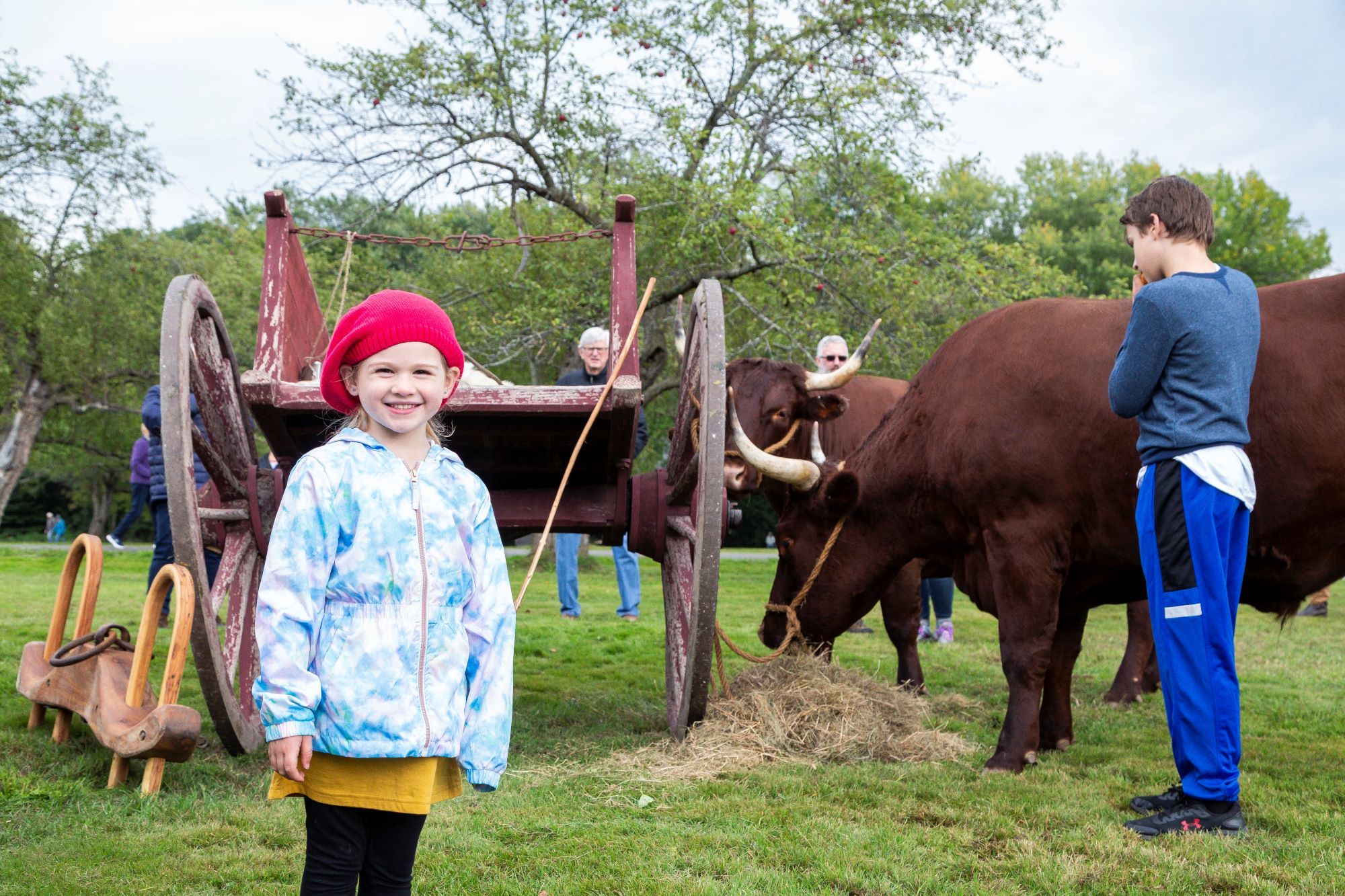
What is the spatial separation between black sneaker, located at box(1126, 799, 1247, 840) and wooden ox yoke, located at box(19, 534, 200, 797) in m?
2.75

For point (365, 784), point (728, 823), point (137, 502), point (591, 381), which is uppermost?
point (591, 381)

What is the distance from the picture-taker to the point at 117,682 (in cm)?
365

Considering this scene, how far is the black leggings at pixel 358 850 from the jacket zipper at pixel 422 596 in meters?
0.19

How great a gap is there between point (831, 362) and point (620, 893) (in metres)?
5.05

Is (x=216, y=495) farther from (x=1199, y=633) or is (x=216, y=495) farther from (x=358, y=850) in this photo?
(x=1199, y=633)

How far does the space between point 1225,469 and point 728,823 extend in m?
1.67

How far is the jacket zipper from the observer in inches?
71.0

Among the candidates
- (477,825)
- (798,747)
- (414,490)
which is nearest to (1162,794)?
(798,747)

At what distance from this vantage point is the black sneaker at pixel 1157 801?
3070 millimetres

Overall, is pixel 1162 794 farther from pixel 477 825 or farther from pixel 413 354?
pixel 413 354

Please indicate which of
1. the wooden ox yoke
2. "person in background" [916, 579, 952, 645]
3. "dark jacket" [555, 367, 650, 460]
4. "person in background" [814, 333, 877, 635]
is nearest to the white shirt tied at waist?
the wooden ox yoke

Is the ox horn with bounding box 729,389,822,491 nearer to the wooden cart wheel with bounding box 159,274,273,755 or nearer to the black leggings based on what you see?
the wooden cart wheel with bounding box 159,274,273,755

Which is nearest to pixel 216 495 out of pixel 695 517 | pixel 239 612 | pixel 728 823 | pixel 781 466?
pixel 239 612

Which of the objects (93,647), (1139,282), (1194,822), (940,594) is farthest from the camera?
(940,594)
